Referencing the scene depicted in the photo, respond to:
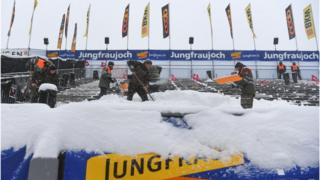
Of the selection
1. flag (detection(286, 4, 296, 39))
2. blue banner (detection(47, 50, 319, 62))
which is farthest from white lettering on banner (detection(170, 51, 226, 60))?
flag (detection(286, 4, 296, 39))

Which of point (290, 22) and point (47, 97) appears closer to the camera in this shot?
point (47, 97)

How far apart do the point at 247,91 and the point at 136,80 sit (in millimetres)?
3067

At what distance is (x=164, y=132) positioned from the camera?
7.70 ft

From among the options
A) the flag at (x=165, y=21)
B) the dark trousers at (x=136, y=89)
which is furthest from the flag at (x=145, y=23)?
the dark trousers at (x=136, y=89)

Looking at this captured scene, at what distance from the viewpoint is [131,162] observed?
7.36 feet

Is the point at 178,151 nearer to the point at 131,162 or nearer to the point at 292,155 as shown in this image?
the point at 131,162

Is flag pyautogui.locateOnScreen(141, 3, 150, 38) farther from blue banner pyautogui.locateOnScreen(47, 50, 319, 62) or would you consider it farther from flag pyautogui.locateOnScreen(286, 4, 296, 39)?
flag pyautogui.locateOnScreen(286, 4, 296, 39)

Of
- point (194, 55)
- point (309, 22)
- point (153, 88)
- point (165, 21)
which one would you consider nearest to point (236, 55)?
point (194, 55)

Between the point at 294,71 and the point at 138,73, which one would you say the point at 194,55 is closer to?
the point at 294,71

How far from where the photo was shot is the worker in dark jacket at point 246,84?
884 cm

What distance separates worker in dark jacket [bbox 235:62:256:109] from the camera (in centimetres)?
884

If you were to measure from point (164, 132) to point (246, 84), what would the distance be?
6984 millimetres

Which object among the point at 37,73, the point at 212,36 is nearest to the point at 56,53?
the point at 212,36

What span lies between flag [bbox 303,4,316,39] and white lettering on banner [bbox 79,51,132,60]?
47.1 feet
